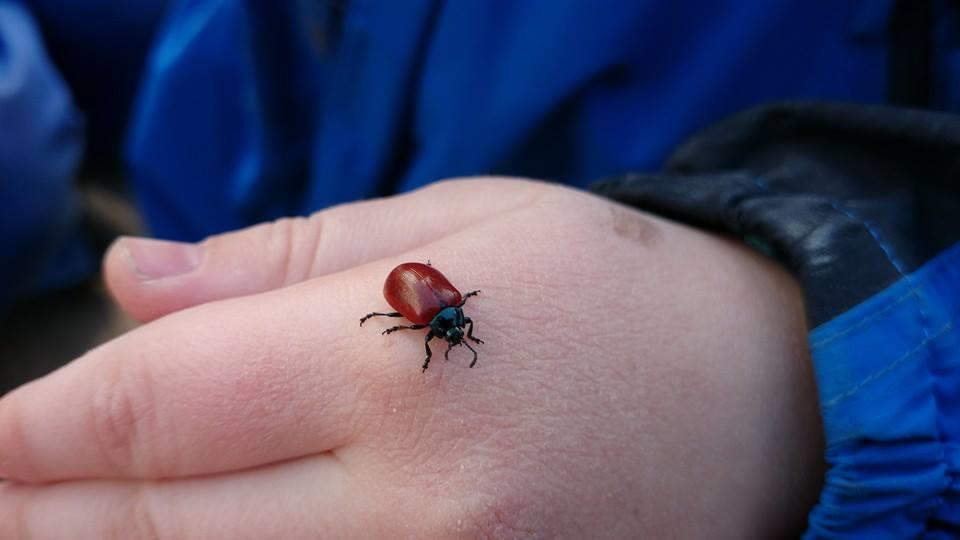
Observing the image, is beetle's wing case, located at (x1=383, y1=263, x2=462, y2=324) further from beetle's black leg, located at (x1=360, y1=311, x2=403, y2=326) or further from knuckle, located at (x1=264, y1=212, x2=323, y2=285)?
knuckle, located at (x1=264, y1=212, x2=323, y2=285)

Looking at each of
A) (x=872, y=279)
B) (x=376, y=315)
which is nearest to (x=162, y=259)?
(x=376, y=315)

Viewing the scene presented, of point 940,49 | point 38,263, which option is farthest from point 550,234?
point 38,263

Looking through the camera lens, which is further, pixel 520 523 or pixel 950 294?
pixel 950 294

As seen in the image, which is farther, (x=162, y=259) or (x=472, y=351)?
(x=162, y=259)

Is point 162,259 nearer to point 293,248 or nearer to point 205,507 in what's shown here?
point 293,248

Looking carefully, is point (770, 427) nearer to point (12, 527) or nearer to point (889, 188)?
point (889, 188)

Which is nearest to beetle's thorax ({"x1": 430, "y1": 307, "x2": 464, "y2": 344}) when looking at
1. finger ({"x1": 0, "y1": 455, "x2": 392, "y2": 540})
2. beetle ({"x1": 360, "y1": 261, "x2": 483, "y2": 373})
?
beetle ({"x1": 360, "y1": 261, "x2": 483, "y2": 373})
